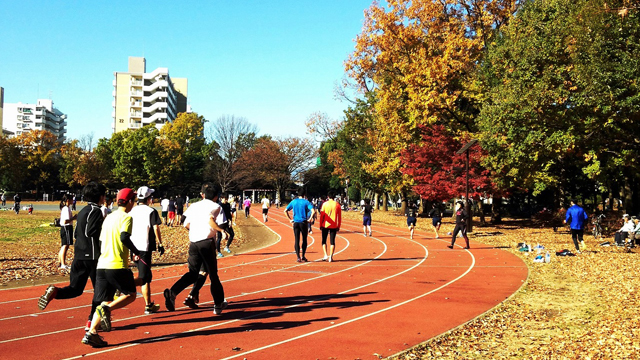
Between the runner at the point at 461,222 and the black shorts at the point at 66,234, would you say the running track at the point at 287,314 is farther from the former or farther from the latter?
the runner at the point at 461,222

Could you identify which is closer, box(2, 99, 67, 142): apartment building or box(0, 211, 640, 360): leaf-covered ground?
box(0, 211, 640, 360): leaf-covered ground

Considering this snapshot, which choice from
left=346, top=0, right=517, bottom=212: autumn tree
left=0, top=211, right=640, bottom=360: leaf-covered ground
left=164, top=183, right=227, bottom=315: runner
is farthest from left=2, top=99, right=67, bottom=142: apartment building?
left=164, top=183, right=227, bottom=315: runner

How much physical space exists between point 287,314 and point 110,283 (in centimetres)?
296

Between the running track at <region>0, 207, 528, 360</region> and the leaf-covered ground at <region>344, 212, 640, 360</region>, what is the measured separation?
0.42 metres

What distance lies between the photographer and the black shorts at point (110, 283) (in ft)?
20.6

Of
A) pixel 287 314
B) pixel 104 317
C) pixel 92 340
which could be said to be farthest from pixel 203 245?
pixel 92 340

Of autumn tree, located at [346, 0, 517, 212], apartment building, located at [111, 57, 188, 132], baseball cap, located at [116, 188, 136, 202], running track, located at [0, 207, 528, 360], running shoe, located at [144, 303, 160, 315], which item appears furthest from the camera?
apartment building, located at [111, 57, 188, 132]

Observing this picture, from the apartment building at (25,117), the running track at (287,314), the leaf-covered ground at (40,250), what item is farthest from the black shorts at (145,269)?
the apartment building at (25,117)

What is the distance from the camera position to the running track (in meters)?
6.41

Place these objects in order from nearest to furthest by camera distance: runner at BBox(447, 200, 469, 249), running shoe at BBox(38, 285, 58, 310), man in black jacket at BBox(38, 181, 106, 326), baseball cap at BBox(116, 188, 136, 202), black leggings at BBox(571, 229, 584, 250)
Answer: running shoe at BBox(38, 285, 58, 310) → baseball cap at BBox(116, 188, 136, 202) → man in black jacket at BBox(38, 181, 106, 326) → black leggings at BBox(571, 229, 584, 250) → runner at BBox(447, 200, 469, 249)

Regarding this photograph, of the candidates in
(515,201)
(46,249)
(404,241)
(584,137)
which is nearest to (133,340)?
(46,249)

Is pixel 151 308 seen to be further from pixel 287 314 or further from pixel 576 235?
pixel 576 235

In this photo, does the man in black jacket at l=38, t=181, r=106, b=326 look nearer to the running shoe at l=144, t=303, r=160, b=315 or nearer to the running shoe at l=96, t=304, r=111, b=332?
the running shoe at l=96, t=304, r=111, b=332

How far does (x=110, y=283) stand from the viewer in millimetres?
6312
